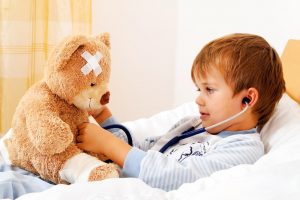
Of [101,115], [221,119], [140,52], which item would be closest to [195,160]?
[221,119]

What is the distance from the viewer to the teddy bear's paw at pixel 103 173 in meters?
0.94

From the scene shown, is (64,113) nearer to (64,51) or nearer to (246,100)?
(64,51)

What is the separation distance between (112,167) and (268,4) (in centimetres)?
103

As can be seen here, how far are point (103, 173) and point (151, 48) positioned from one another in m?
1.57

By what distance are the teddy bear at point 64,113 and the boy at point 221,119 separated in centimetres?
5

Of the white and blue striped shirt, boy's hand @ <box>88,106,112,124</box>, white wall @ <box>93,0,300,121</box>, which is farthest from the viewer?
white wall @ <box>93,0,300,121</box>

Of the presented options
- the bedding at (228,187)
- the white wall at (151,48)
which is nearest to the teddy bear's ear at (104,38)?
the bedding at (228,187)

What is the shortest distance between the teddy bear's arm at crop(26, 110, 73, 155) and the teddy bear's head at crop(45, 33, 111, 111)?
0.23ft

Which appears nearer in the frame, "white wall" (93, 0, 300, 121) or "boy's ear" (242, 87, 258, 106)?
"boy's ear" (242, 87, 258, 106)

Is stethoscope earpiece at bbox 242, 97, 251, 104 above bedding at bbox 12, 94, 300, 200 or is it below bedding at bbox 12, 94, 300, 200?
above

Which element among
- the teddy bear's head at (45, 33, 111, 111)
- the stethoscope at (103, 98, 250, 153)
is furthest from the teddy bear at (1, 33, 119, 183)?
the stethoscope at (103, 98, 250, 153)

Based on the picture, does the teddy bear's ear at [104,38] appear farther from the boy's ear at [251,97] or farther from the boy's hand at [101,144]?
the boy's ear at [251,97]

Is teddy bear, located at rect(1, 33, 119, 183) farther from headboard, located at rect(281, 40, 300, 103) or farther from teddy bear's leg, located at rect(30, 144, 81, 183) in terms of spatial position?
headboard, located at rect(281, 40, 300, 103)

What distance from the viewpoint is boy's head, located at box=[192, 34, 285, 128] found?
1.06 m
